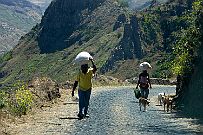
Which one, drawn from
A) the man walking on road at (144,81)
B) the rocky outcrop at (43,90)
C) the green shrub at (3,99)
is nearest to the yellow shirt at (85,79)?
the green shrub at (3,99)

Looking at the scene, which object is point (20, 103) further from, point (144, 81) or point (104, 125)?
point (144, 81)

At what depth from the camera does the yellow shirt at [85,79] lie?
2141 cm

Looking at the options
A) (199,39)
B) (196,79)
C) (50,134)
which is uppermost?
(199,39)

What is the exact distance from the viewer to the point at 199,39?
30.5m

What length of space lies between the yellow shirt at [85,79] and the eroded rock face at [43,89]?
955cm

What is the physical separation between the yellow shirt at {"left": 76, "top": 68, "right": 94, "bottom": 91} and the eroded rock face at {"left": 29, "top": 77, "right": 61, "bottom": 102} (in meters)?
9.55

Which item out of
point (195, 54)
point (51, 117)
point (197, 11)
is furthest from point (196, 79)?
point (51, 117)

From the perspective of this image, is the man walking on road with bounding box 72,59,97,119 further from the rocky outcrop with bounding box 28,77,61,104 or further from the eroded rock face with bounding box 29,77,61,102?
the eroded rock face with bounding box 29,77,61,102

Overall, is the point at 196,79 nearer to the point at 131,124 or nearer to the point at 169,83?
the point at 131,124

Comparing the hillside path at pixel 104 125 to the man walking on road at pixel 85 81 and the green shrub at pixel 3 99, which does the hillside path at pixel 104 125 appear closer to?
the man walking on road at pixel 85 81

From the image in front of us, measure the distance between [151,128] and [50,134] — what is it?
152 inches

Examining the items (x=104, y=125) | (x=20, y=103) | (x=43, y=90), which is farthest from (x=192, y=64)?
(x=104, y=125)

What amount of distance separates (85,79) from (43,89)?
497 inches

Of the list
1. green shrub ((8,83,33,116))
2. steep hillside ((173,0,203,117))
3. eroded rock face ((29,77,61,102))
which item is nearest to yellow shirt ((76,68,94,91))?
green shrub ((8,83,33,116))
